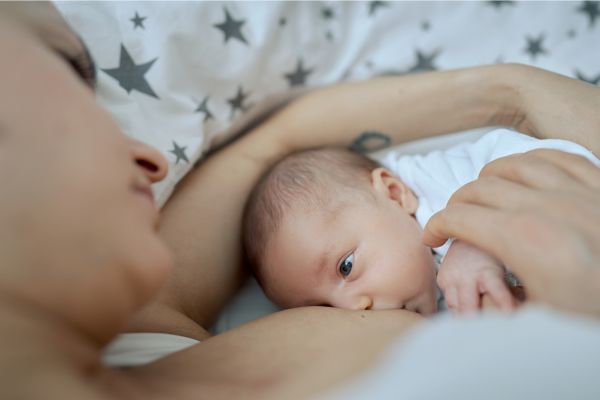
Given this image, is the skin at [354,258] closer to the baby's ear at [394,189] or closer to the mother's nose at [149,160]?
the baby's ear at [394,189]

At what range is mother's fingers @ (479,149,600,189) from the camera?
70cm

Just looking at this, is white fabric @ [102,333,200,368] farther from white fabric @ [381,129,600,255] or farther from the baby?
white fabric @ [381,129,600,255]

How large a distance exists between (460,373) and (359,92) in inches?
33.3

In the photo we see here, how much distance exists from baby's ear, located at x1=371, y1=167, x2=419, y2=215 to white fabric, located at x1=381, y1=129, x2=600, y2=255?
0.02 metres

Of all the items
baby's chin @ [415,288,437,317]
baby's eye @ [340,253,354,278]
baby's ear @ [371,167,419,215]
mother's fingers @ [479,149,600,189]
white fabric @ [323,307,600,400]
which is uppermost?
mother's fingers @ [479,149,600,189]

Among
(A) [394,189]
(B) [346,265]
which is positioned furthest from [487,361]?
(A) [394,189]

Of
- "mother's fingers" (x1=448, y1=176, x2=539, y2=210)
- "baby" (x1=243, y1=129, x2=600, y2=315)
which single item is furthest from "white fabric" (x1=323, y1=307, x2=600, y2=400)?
"baby" (x1=243, y1=129, x2=600, y2=315)

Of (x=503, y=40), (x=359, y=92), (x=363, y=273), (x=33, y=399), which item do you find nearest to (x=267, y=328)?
(x=363, y=273)

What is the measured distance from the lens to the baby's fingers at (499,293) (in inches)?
28.2

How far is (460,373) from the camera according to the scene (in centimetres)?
45

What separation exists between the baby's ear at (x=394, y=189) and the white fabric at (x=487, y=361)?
1.98 ft

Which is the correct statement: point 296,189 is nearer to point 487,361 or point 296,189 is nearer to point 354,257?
point 354,257

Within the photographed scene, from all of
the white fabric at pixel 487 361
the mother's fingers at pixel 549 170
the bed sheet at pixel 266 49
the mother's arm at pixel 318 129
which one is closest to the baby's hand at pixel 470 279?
the mother's fingers at pixel 549 170

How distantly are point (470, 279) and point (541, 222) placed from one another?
0.58 feet
